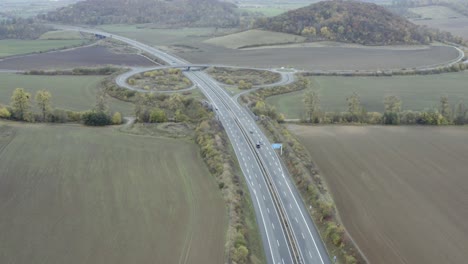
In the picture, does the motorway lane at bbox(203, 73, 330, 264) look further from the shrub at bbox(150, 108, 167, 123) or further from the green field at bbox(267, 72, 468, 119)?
the green field at bbox(267, 72, 468, 119)

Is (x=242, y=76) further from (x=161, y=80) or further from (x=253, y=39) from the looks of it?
(x=253, y=39)

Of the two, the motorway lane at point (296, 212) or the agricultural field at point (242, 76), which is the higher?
the agricultural field at point (242, 76)

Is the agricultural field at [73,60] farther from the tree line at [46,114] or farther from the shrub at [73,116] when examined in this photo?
the shrub at [73,116]

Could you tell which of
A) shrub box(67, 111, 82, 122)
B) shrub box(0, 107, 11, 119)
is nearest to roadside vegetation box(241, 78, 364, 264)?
shrub box(67, 111, 82, 122)

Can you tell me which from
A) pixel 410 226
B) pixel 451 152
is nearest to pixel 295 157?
pixel 410 226

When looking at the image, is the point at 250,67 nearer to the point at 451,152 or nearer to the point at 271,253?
the point at 451,152

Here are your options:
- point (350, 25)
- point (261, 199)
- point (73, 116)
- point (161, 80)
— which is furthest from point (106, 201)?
point (350, 25)

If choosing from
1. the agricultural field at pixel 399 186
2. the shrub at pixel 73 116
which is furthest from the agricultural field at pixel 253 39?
the agricultural field at pixel 399 186
